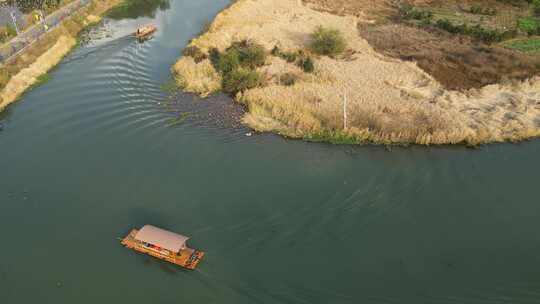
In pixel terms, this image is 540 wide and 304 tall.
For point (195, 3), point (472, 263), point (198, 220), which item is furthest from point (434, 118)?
point (195, 3)

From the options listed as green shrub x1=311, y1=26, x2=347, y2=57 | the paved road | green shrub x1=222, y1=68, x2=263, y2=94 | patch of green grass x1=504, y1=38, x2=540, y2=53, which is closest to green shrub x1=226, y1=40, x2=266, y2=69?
green shrub x1=222, y1=68, x2=263, y2=94

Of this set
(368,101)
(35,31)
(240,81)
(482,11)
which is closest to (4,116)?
(35,31)

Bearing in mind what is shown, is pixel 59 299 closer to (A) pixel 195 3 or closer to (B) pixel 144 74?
(B) pixel 144 74

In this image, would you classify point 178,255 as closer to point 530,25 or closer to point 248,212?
point 248,212

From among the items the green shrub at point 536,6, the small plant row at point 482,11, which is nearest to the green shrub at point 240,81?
the small plant row at point 482,11

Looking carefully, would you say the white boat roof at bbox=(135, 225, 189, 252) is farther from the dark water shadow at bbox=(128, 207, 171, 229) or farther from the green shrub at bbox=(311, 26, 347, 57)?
the green shrub at bbox=(311, 26, 347, 57)
